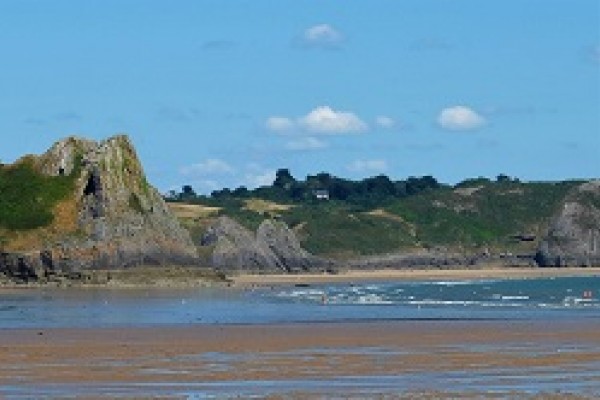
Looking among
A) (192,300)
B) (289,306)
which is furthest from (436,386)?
(192,300)

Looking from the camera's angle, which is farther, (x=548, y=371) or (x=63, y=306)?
(x=63, y=306)

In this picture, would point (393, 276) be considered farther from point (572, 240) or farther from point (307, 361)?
point (307, 361)

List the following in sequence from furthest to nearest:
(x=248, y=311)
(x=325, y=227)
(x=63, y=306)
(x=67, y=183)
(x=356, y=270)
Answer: (x=325, y=227)
(x=356, y=270)
(x=67, y=183)
(x=63, y=306)
(x=248, y=311)

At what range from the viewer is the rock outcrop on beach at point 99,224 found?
9775cm

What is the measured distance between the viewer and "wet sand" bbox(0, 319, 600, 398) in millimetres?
28734

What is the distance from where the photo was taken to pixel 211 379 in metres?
30.9

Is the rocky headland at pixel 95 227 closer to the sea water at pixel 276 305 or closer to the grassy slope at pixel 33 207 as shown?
the grassy slope at pixel 33 207

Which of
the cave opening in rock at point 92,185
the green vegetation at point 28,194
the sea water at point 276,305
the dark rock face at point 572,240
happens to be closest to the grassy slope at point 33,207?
the green vegetation at point 28,194

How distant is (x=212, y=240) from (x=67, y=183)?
29188mm

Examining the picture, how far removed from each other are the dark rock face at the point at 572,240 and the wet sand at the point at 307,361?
364ft

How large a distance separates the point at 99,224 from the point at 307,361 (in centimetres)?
6733

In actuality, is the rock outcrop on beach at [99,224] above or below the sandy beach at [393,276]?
above

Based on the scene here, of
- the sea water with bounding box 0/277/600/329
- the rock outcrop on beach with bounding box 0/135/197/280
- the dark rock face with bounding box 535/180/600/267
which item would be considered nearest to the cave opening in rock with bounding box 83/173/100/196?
the rock outcrop on beach with bounding box 0/135/197/280

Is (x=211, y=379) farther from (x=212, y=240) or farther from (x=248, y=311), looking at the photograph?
(x=212, y=240)
